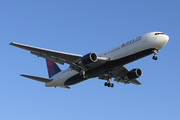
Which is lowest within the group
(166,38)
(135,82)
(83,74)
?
(83,74)

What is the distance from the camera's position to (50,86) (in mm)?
40562

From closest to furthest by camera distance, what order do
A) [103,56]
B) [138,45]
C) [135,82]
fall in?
[138,45] → [103,56] → [135,82]

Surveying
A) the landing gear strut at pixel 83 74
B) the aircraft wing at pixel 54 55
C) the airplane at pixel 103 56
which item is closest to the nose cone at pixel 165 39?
the airplane at pixel 103 56

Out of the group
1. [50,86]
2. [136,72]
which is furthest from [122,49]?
[50,86]

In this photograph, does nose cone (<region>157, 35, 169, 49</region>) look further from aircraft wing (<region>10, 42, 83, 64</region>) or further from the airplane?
aircraft wing (<region>10, 42, 83, 64</region>)

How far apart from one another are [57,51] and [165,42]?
12.7m

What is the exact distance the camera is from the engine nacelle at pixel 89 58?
31812 millimetres

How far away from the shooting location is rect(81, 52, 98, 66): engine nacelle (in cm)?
3181

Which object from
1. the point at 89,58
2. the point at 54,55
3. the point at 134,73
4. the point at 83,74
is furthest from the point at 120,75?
the point at 54,55

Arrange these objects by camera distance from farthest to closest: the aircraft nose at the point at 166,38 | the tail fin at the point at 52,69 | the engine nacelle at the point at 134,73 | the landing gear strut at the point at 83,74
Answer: the tail fin at the point at 52,69 → the engine nacelle at the point at 134,73 → the landing gear strut at the point at 83,74 → the aircraft nose at the point at 166,38

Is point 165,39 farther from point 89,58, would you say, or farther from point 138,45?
point 89,58

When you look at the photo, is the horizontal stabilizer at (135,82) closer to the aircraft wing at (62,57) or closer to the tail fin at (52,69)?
the aircraft wing at (62,57)

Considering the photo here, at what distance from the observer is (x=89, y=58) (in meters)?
31.8

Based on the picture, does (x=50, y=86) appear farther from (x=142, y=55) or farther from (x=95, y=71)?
(x=142, y=55)
